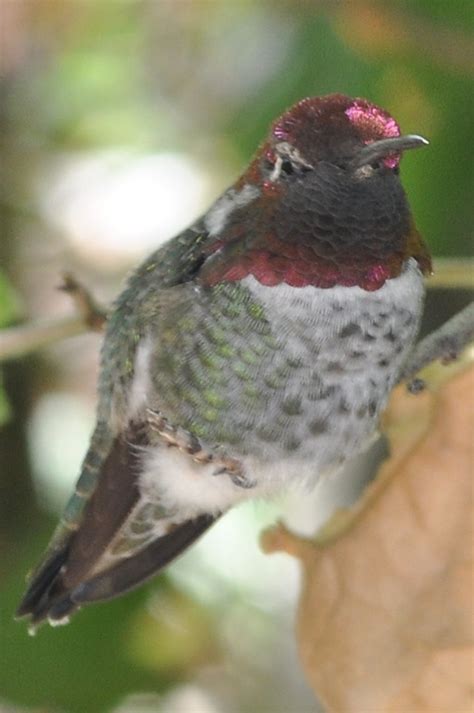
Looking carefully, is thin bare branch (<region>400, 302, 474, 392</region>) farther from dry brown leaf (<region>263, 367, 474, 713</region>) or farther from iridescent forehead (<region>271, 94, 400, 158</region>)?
iridescent forehead (<region>271, 94, 400, 158</region>)

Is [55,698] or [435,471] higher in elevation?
[435,471]

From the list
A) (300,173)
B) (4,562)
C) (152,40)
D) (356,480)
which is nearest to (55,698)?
(4,562)

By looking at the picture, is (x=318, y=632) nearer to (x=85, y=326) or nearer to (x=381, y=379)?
(x=381, y=379)

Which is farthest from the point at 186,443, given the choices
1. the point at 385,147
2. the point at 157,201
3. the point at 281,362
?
the point at 157,201

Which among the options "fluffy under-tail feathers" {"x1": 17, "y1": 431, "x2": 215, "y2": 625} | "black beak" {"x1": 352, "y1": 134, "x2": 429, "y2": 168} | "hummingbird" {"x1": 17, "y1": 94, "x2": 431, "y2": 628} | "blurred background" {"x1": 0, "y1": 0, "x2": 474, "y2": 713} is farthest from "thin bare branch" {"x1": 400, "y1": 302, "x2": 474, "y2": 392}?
"blurred background" {"x1": 0, "y1": 0, "x2": 474, "y2": 713}

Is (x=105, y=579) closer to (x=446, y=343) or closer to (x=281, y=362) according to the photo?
(x=281, y=362)

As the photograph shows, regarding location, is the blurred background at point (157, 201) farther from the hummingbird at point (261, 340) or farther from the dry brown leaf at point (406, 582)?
the dry brown leaf at point (406, 582)
